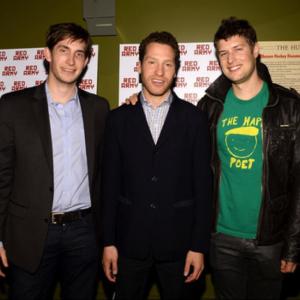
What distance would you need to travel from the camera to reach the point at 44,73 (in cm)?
268

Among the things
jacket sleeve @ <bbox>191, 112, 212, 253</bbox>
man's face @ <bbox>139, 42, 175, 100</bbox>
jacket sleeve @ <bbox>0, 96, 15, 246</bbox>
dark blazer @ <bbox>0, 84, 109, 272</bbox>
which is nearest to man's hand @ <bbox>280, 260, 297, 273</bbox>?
jacket sleeve @ <bbox>191, 112, 212, 253</bbox>

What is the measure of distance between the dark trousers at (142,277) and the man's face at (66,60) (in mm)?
1046

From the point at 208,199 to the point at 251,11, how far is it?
5.31ft

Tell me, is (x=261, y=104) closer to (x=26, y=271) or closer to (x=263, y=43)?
(x=263, y=43)

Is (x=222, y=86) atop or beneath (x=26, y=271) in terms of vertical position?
atop

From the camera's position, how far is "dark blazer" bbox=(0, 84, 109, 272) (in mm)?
1754

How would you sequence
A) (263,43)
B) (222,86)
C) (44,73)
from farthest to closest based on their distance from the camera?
(44,73) → (263,43) → (222,86)

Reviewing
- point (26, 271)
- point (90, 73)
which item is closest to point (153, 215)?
point (26, 271)

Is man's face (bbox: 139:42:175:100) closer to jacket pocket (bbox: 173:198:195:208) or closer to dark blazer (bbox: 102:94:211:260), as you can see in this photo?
dark blazer (bbox: 102:94:211:260)

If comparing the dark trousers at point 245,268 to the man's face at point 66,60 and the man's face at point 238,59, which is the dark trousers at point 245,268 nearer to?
the man's face at point 238,59

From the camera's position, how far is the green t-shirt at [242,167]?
1822mm

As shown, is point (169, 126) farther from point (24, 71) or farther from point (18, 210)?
point (24, 71)

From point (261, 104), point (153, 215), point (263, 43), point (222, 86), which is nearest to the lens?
point (153, 215)

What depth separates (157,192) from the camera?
1699mm
